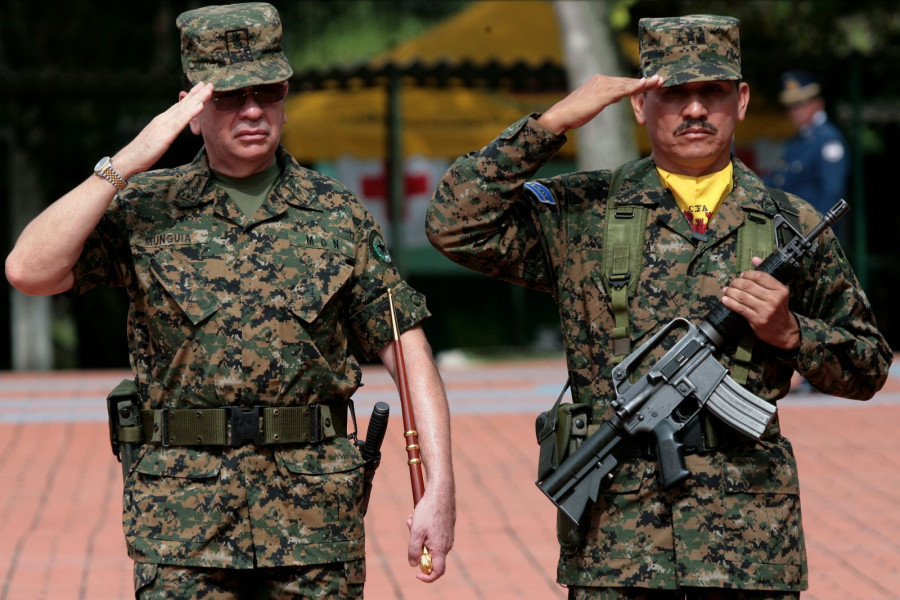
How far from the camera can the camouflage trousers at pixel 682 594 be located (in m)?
3.77

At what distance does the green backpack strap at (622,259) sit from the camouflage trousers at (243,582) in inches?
34.3

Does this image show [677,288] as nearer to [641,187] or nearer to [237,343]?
[641,187]

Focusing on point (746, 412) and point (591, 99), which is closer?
point (746, 412)

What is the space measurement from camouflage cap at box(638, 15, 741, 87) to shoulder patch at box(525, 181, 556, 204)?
39cm

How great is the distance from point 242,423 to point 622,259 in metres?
1.04

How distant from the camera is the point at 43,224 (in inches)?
144

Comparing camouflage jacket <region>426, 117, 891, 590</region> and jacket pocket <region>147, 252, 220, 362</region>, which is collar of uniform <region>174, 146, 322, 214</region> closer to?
jacket pocket <region>147, 252, 220, 362</region>

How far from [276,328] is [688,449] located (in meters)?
1.06

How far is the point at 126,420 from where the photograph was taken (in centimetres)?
378

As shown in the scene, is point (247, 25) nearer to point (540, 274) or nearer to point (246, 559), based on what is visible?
point (540, 274)

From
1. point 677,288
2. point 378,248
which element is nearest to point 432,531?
point 378,248

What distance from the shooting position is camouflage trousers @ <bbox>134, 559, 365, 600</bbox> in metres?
3.67

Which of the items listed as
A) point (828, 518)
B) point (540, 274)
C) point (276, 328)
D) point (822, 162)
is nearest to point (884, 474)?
point (828, 518)

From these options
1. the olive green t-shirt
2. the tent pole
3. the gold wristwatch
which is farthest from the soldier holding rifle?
the tent pole
